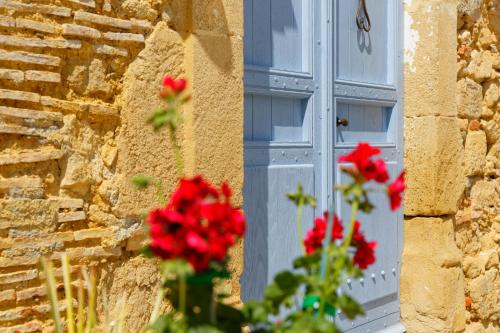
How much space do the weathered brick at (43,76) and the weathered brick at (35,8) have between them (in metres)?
0.19

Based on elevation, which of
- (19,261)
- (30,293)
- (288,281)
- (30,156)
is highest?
(30,156)

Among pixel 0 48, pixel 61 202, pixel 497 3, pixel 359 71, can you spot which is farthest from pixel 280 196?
pixel 497 3

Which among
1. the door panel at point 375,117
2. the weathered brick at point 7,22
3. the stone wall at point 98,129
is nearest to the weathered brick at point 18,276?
the stone wall at point 98,129

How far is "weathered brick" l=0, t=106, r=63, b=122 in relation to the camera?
2369 millimetres

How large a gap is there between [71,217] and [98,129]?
1.04 ft

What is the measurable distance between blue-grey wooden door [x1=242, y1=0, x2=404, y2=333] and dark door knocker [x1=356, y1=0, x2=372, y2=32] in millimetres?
44

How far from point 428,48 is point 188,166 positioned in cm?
216

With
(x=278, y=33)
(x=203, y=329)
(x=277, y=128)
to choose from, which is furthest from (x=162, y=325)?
(x=278, y=33)

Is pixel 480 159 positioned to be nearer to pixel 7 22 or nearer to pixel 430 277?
pixel 430 277

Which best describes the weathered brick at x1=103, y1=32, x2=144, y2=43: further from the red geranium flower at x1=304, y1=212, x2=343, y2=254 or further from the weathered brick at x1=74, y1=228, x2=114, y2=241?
the red geranium flower at x1=304, y1=212, x2=343, y2=254

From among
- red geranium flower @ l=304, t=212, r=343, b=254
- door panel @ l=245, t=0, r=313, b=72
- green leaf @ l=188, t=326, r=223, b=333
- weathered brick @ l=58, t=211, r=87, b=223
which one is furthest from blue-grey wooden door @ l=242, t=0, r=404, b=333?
green leaf @ l=188, t=326, r=223, b=333

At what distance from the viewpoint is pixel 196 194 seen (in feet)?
4.18

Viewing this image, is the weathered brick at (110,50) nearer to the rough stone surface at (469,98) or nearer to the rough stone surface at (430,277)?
the rough stone surface at (430,277)

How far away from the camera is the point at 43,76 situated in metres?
2.47
